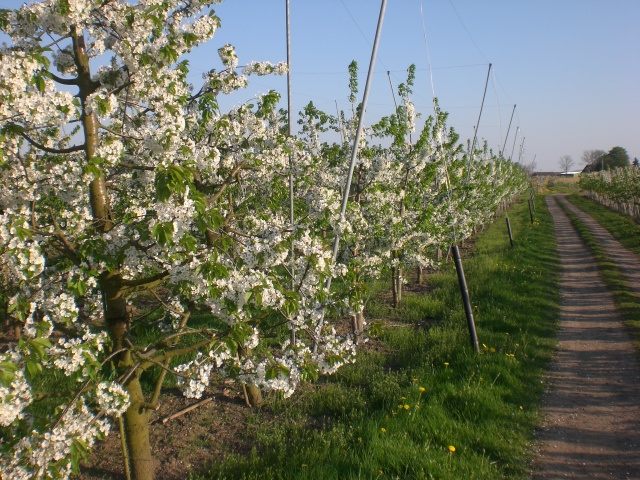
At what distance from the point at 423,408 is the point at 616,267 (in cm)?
1206

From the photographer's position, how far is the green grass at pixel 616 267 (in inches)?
389

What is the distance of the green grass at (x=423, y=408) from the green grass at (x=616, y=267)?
140 centimetres

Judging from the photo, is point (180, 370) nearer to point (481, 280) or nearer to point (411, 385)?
point (411, 385)

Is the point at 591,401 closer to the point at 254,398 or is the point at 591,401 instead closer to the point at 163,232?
the point at 254,398

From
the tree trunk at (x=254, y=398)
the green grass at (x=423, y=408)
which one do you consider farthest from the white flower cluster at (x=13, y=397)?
the tree trunk at (x=254, y=398)

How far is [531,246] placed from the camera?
19062 mm

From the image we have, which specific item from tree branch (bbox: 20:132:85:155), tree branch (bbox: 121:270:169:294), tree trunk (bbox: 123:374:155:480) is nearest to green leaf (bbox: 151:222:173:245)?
tree branch (bbox: 121:270:169:294)

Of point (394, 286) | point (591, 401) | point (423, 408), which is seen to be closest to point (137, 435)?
point (423, 408)

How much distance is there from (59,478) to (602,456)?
202 inches

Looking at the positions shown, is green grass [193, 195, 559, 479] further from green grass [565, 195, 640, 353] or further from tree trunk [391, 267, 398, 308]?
green grass [565, 195, 640, 353]

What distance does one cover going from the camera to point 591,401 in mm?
6453

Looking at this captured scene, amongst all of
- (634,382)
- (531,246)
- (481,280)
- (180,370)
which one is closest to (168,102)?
(180,370)

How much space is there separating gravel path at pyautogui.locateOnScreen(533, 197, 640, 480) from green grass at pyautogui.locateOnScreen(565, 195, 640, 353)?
22 centimetres

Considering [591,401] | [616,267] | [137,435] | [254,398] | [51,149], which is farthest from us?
[616,267]
